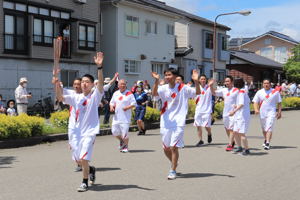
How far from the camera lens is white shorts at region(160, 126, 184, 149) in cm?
744

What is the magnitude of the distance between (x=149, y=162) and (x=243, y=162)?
198 cm

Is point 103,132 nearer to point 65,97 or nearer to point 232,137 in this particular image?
point 232,137

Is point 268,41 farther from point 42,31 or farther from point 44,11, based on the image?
point 42,31

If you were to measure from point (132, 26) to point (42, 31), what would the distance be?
793 centimetres

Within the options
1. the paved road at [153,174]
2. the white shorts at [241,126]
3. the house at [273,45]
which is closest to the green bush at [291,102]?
the paved road at [153,174]

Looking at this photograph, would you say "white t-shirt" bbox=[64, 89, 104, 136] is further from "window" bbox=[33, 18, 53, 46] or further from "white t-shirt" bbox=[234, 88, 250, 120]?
"window" bbox=[33, 18, 53, 46]

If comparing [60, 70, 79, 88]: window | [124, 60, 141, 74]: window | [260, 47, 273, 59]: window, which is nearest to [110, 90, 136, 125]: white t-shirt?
[60, 70, 79, 88]: window

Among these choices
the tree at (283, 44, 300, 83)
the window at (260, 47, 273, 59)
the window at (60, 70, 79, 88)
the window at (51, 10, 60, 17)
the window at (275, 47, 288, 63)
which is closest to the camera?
the window at (51, 10, 60, 17)

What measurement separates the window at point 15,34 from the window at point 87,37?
4.05 meters

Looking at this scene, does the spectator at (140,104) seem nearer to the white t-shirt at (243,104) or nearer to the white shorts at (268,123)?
the white shorts at (268,123)

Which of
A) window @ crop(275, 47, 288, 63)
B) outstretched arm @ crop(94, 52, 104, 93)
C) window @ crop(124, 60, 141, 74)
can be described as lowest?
outstretched arm @ crop(94, 52, 104, 93)

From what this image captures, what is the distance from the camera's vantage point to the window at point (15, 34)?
72.6 feet

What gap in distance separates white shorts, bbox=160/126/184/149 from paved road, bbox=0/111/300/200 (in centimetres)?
59

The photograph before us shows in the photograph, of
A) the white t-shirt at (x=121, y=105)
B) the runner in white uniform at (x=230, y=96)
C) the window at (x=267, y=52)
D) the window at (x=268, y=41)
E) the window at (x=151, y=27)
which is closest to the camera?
the runner in white uniform at (x=230, y=96)
